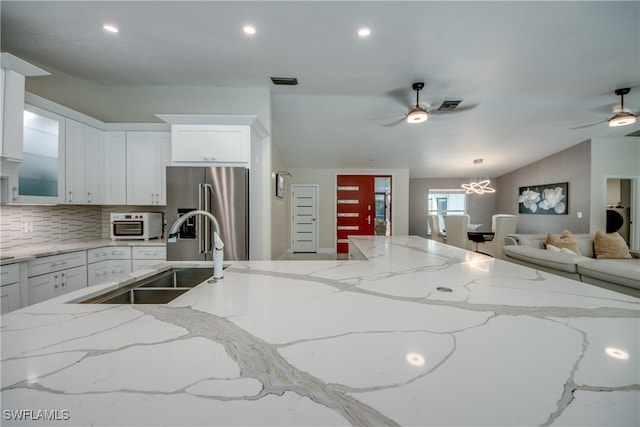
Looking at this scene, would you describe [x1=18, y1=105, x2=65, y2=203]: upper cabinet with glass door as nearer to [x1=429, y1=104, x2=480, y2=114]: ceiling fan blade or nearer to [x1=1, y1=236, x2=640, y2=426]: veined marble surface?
[x1=1, y1=236, x2=640, y2=426]: veined marble surface

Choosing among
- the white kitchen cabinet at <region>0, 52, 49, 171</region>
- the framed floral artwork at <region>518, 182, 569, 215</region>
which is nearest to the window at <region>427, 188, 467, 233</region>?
the framed floral artwork at <region>518, 182, 569, 215</region>

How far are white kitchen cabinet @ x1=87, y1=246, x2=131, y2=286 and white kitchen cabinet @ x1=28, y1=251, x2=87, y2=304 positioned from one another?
0.38 ft

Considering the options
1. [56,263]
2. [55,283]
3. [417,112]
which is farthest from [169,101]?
[417,112]

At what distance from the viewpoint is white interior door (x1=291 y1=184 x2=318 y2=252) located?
6809mm

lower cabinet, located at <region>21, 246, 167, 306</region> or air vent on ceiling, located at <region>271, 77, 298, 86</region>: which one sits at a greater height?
air vent on ceiling, located at <region>271, 77, 298, 86</region>

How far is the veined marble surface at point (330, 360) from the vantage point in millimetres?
391

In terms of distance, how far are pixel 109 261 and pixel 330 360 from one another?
319 centimetres

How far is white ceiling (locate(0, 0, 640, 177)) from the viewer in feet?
6.63

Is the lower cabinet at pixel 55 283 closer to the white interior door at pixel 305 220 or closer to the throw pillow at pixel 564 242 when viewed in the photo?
the white interior door at pixel 305 220

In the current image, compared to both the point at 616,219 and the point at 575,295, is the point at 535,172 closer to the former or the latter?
the point at 616,219

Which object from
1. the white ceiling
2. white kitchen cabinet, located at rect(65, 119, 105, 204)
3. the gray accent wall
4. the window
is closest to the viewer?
the white ceiling

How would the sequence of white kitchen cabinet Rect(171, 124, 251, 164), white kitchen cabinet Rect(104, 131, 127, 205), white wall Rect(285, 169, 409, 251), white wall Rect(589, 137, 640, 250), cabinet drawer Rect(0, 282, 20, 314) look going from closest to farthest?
cabinet drawer Rect(0, 282, 20, 314), white kitchen cabinet Rect(171, 124, 251, 164), white kitchen cabinet Rect(104, 131, 127, 205), white wall Rect(589, 137, 640, 250), white wall Rect(285, 169, 409, 251)

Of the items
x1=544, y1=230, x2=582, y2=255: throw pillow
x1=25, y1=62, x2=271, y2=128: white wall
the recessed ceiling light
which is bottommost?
x1=544, y1=230, x2=582, y2=255: throw pillow

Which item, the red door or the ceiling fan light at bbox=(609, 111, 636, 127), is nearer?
the ceiling fan light at bbox=(609, 111, 636, 127)
